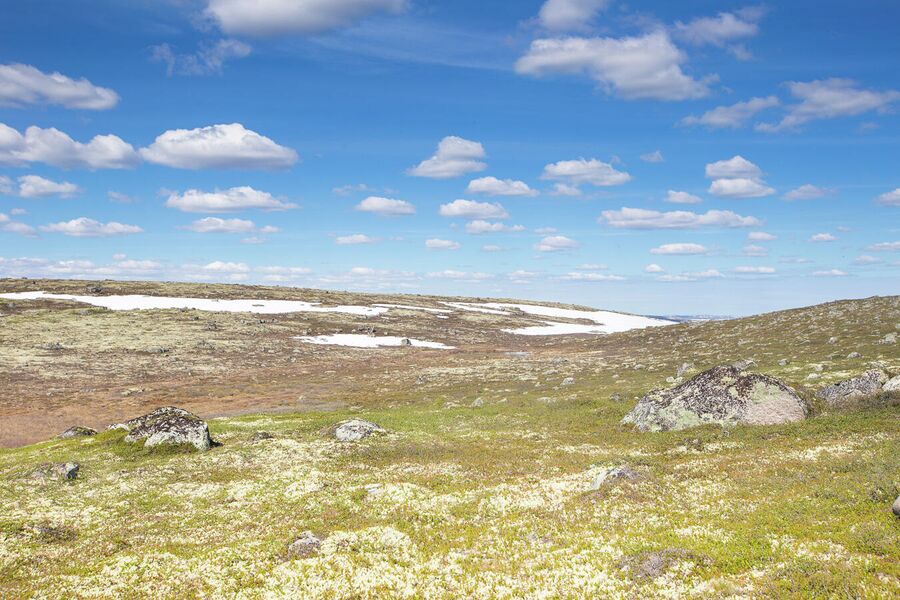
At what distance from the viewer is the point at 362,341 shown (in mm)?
136250

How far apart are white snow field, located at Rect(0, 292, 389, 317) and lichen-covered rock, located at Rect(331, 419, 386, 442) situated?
134 meters

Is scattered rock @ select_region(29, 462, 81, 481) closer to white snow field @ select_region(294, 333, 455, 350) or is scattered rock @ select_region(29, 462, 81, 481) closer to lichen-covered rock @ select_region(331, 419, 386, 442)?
lichen-covered rock @ select_region(331, 419, 386, 442)

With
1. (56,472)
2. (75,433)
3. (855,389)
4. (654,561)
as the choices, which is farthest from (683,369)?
(75,433)

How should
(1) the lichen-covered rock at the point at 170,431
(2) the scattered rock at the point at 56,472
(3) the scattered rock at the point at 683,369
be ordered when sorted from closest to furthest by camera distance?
(2) the scattered rock at the point at 56,472, (1) the lichen-covered rock at the point at 170,431, (3) the scattered rock at the point at 683,369

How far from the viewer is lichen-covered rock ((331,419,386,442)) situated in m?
43.8

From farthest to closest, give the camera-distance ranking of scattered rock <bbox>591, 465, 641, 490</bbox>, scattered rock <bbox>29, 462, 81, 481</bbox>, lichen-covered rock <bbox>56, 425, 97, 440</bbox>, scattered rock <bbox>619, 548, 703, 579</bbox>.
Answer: lichen-covered rock <bbox>56, 425, 97, 440</bbox> → scattered rock <bbox>29, 462, 81, 481</bbox> → scattered rock <bbox>591, 465, 641, 490</bbox> → scattered rock <bbox>619, 548, 703, 579</bbox>

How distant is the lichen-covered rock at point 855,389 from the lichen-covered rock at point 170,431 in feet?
154

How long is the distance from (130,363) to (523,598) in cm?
10214

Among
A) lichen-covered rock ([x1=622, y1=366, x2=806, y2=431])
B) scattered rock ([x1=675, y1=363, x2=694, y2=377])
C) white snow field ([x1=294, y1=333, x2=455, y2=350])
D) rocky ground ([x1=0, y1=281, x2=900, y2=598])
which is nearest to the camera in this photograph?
rocky ground ([x1=0, y1=281, x2=900, y2=598])

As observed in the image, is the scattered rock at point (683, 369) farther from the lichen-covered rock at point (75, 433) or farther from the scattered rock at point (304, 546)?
the lichen-covered rock at point (75, 433)

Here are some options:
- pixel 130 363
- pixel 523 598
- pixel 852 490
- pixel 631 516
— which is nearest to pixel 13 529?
pixel 523 598

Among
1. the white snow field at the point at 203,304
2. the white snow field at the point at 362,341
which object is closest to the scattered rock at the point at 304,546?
the white snow field at the point at 362,341

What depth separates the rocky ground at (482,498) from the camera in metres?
18.0

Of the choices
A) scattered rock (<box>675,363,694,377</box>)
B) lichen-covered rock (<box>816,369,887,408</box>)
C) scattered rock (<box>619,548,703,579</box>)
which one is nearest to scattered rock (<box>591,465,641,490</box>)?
scattered rock (<box>619,548,703,579</box>)
